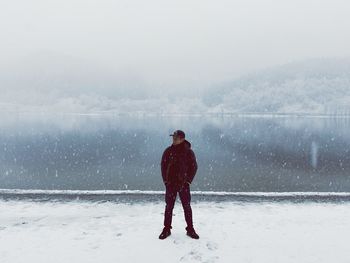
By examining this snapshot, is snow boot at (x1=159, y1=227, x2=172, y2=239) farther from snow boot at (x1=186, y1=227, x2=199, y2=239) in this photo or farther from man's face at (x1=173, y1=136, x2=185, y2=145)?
man's face at (x1=173, y1=136, x2=185, y2=145)

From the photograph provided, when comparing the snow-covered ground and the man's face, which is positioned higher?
the man's face

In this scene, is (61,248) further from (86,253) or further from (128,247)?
(128,247)

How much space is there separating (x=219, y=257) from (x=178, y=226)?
1872 mm

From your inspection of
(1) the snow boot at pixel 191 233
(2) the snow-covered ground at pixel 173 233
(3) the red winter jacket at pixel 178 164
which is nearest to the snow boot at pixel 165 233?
(2) the snow-covered ground at pixel 173 233

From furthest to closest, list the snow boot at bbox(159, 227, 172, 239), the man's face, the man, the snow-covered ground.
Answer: the snow boot at bbox(159, 227, 172, 239)
the man
the man's face
the snow-covered ground

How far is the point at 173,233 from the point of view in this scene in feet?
24.1

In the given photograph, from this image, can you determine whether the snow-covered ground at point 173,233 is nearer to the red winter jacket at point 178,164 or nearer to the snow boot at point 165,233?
the snow boot at point 165,233

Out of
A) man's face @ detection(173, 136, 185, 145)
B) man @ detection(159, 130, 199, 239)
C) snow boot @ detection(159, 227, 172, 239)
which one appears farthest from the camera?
snow boot @ detection(159, 227, 172, 239)

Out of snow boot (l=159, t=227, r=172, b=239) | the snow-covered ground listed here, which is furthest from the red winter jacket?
the snow-covered ground

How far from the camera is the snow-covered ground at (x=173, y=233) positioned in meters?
6.27

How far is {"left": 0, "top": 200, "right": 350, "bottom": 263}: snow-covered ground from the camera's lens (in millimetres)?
6270

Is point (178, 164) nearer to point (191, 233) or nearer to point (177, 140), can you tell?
point (177, 140)

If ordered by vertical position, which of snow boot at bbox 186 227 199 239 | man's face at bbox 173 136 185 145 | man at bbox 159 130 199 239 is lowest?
snow boot at bbox 186 227 199 239

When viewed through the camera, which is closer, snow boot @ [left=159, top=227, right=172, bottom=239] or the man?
the man
